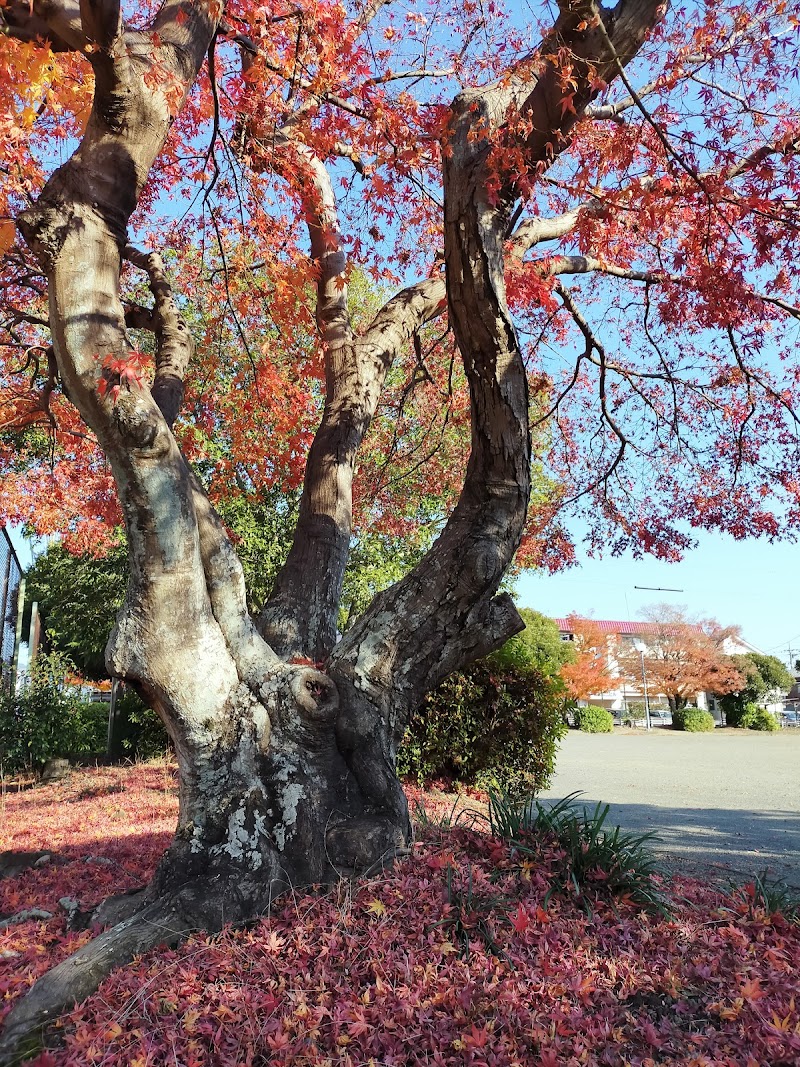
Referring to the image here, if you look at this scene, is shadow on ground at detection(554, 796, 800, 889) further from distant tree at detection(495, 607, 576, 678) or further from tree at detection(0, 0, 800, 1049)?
distant tree at detection(495, 607, 576, 678)

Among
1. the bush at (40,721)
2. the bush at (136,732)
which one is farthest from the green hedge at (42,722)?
the bush at (136,732)

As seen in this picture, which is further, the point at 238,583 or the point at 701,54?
the point at 701,54

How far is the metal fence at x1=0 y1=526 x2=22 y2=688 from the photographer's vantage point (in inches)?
488

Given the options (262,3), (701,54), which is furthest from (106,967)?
(701,54)

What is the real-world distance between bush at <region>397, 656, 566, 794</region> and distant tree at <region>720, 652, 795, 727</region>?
2687cm

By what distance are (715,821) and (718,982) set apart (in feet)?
18.2

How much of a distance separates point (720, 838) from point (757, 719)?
26.9 meters

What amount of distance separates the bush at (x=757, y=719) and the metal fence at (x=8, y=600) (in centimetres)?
2884

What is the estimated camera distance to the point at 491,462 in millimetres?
3770

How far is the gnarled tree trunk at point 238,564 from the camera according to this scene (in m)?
3.13

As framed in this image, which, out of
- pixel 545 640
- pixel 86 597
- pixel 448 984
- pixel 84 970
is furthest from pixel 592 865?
pixel 545 640

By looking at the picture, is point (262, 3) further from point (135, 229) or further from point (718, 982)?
point (718, 982)

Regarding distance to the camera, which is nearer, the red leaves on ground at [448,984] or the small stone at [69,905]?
the red leaves on ground at [448,984]

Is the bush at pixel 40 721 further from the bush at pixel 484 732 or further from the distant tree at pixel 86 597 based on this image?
the bush at pixel 484 732
